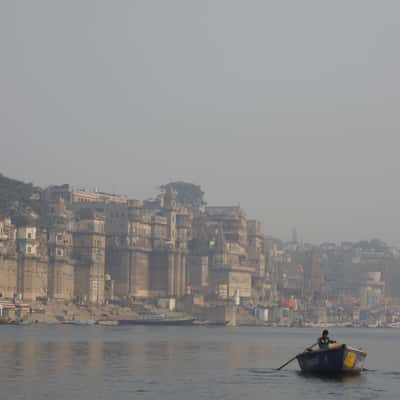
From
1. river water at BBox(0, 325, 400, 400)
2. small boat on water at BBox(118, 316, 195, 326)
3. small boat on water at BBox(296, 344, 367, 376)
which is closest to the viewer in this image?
river water at BBox(0, 325, 400, 400)

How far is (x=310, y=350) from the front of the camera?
71188 mm

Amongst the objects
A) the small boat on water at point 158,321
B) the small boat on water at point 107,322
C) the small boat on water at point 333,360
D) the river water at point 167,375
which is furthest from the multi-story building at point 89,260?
the small boat on water at point 333,360

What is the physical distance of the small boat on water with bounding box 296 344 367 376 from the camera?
2771 inches

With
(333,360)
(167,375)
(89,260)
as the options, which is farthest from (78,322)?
(333,360)

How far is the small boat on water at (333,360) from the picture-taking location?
231 ft

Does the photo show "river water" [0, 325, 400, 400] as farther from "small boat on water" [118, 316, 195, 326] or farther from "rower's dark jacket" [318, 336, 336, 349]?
"small boat on water" [118, 316, 195, 326]

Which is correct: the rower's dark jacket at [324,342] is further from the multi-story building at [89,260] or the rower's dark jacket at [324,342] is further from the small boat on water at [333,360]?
the multi-story building at [89,260]

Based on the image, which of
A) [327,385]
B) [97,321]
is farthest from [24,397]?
[97,321]

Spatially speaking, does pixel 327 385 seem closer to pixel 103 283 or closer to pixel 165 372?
pixel 165 372

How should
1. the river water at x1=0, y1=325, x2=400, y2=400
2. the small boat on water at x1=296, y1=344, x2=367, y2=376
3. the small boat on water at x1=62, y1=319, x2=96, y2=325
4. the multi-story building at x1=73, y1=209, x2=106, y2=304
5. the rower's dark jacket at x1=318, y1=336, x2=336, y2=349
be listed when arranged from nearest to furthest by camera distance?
the river water at x1=0, y1=325, x2=400, y2=400, the small boat on water at x1=296, y1=344, x2=367, y2=376, the rower's dark jacket at x1=318, y1=336, x2=336, y2=349, the small boat on water at x1=62, y1=319, x2=96, y2=325, the multi-story building at x1=73, y1=209, x2=106, y2=304

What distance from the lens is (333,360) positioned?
231 feet

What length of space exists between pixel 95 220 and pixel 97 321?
21.6 metres

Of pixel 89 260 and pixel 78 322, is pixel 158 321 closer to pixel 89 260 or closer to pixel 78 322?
pixel 89 260

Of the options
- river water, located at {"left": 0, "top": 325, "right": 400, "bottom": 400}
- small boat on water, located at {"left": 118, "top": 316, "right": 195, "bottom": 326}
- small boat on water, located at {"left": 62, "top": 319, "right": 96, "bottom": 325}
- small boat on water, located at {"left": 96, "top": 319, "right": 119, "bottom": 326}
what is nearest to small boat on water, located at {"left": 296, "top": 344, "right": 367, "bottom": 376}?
river water, located at {"left": 0, "top": 325, "right": 400, "bottom": 400}
